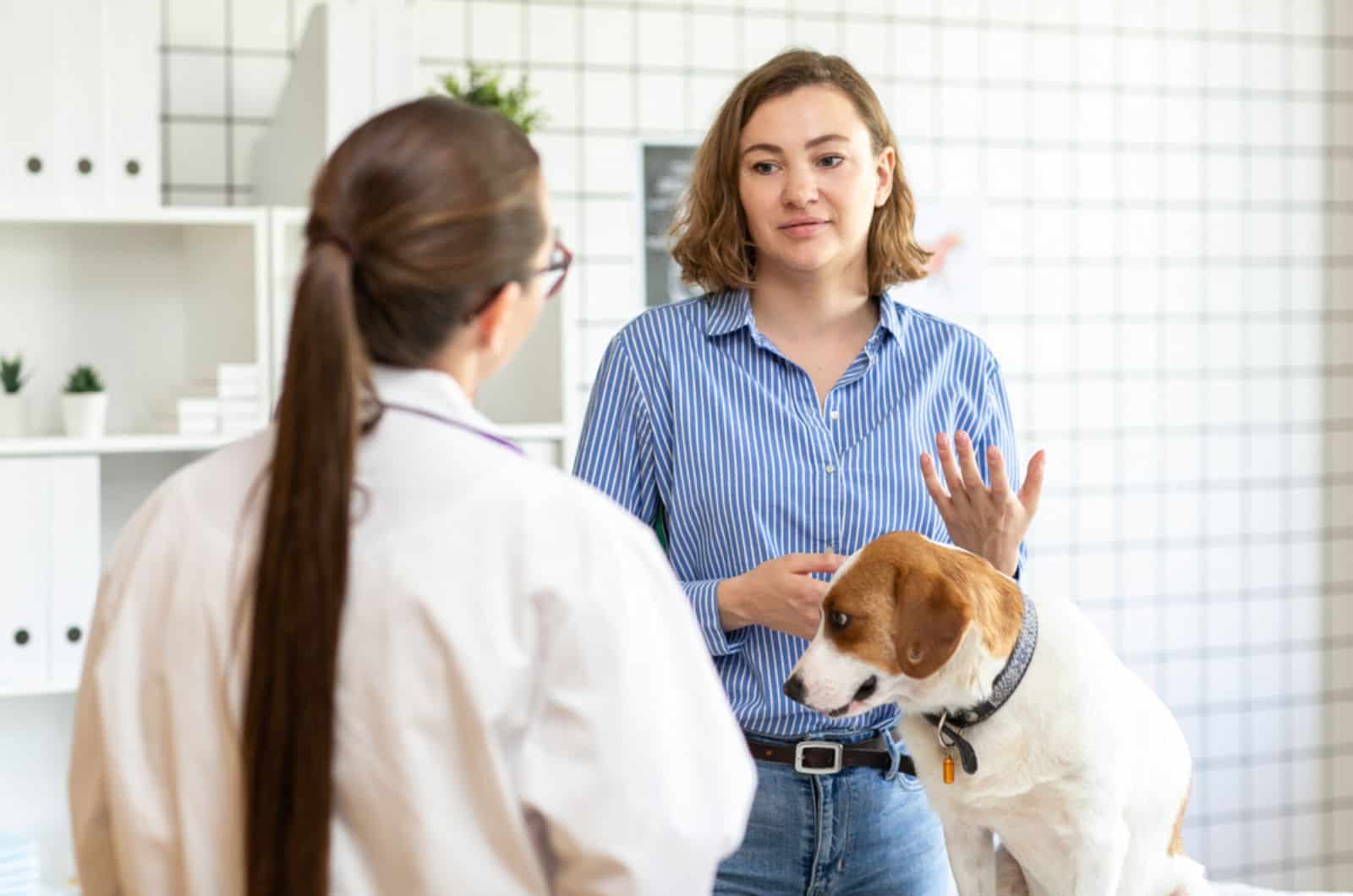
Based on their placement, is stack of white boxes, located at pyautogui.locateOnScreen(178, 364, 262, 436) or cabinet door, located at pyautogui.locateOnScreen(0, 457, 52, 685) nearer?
cabinet door, located at pyautogui.locateOnScreen(0, 457, 52, 685)

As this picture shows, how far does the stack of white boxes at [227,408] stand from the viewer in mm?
2352

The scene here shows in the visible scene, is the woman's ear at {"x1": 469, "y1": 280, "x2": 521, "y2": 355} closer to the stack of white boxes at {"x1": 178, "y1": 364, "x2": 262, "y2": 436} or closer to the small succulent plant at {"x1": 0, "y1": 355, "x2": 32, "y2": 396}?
the stack of white boxes at {"x1": 178, "y1": 364, "x2": 262, "y2": 436}

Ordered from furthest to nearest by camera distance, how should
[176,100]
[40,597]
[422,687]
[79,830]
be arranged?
[176,100]
[40,597]
[79,830]
[422,687]

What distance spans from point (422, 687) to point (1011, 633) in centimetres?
65

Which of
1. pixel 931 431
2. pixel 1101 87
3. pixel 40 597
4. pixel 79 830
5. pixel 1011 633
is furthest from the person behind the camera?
pixel 1101 87

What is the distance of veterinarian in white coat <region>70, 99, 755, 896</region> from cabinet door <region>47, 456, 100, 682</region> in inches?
61.7

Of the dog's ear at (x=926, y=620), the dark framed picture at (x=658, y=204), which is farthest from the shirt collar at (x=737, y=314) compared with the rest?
the dark framed picture at (x=658, y=204)

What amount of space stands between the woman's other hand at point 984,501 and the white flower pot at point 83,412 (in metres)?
1.62

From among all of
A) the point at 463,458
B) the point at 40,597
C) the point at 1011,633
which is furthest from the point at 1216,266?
the point at 463,458

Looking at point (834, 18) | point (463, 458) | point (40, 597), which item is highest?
point (834, 18)

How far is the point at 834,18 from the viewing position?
310 cm

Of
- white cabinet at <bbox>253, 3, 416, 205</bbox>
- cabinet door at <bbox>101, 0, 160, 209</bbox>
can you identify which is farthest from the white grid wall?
cabinet door at <bbox>101, 0, 160, 209</bbox>

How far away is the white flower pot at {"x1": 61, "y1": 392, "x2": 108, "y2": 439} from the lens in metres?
2.36

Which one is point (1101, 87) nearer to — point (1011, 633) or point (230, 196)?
point (230, 196)
